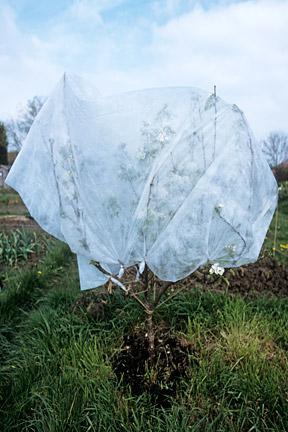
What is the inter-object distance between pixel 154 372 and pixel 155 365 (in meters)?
0.06

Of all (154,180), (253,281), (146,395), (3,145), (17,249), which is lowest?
(3,145)

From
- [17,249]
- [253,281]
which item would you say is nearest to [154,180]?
[253,281]

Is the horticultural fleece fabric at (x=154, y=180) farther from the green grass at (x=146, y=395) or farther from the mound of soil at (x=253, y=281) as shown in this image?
the mound of soil at (x=253, y=281)

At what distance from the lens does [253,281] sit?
4.21 m

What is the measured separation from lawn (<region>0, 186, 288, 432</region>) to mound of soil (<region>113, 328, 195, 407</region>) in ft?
0.12

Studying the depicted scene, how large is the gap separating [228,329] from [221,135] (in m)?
1.34

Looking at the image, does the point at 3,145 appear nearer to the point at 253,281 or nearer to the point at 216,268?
the point at 253,281

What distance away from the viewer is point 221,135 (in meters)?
2.22

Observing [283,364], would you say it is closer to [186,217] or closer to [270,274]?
[186,217]

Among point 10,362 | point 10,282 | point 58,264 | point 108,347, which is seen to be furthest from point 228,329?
point 58,264

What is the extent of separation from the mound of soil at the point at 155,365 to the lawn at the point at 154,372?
36mm

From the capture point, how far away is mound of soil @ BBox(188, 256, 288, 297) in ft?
12.9

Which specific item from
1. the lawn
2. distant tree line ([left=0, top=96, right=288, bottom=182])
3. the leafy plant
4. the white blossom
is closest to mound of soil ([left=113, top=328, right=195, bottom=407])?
the lawn

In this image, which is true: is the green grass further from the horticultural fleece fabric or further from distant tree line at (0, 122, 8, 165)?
distant tree line at (0, 122, 8, 165)
